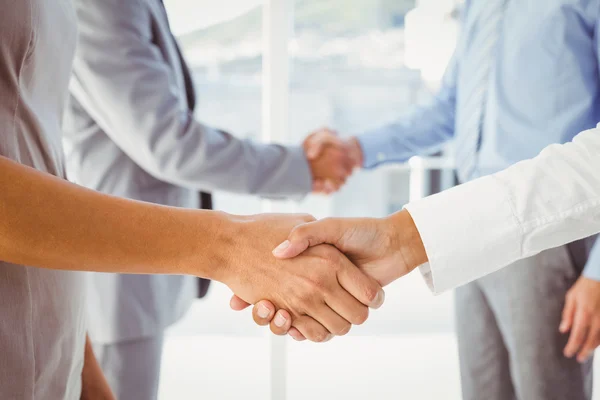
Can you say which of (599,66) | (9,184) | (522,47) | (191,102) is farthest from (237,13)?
(9,184)

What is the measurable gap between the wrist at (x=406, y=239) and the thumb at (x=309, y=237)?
4.0 inches

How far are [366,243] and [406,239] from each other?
8 centimetres

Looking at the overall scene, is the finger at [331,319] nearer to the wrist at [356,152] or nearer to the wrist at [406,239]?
the wrist at [406,239]

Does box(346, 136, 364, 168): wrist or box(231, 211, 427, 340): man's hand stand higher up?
box(346, 136, 364, 168): wrist

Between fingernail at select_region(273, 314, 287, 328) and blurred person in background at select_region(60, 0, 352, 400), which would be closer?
fingernail at select_region(273, 314, 287, 328)

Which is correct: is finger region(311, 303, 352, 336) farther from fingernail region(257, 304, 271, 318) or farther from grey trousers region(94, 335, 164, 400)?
grey trousers region(94, 335, 164, 400)

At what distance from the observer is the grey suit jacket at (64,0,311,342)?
1.36 metres

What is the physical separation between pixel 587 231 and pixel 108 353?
1123 mm

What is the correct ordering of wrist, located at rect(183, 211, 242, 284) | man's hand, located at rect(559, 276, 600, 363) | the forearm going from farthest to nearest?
man's hand, located at rect(559, 276, 600, 363) < wrist, located at rect(183, 211, 242, 284) < the forearm

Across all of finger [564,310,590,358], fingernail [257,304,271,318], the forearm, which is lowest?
finger [564,310,590,358]

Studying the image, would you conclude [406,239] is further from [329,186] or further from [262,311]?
[329,186]

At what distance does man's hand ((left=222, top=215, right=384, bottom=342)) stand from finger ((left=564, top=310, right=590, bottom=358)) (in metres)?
0.48

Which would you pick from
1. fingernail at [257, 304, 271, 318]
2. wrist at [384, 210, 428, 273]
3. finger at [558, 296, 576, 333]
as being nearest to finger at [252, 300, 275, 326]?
fingernail at [257, 304, 271, 318]

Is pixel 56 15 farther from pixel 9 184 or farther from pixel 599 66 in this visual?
pixel 599 66
